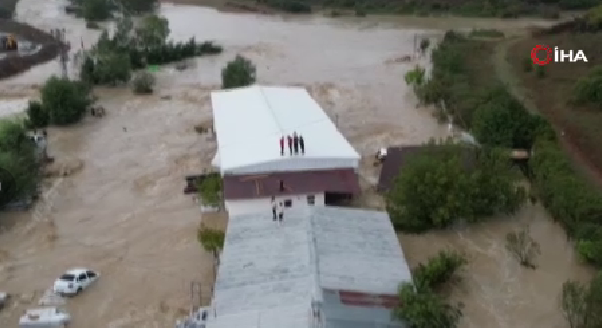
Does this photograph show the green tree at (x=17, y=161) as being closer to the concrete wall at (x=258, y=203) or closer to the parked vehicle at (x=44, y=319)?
the parked vehicle at (x=44, y=319)

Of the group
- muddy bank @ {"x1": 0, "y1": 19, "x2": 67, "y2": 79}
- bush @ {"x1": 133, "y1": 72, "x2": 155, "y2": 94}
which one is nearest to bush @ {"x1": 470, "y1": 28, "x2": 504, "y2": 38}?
bush @ {"x1": 133, "y1": 72, "x2": 155, "y2": 94}

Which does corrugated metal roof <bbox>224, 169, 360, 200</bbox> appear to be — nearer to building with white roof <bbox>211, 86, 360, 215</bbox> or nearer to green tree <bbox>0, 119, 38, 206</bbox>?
building with white roof <bbox>211, 86, 360, 215</bbox>

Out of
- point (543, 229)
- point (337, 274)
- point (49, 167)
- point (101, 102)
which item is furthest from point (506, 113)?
point (101, 102)

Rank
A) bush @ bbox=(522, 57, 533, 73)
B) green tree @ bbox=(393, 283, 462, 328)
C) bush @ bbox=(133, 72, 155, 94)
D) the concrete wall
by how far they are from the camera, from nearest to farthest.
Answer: green tree @ bbox=(393, 283, 462, 328) → the concrete wall → bush @ bbox=(522, 57, 533, 73) → bush @ bbox=(133, 72, 155, 94)

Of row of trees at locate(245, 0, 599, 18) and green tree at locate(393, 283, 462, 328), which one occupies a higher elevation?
row of trees at locate(245, 0, 599, 18)

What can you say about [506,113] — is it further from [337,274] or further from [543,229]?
[337,274]

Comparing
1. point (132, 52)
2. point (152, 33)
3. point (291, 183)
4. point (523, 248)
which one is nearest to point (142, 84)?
point (132, 52)

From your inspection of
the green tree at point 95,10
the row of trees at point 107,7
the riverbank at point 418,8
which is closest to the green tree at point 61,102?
the green tree at point 95,10

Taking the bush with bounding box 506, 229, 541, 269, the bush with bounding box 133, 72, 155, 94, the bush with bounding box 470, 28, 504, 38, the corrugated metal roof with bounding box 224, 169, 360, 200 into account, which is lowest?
the bush with bounding box 506, 229, 541, 269
